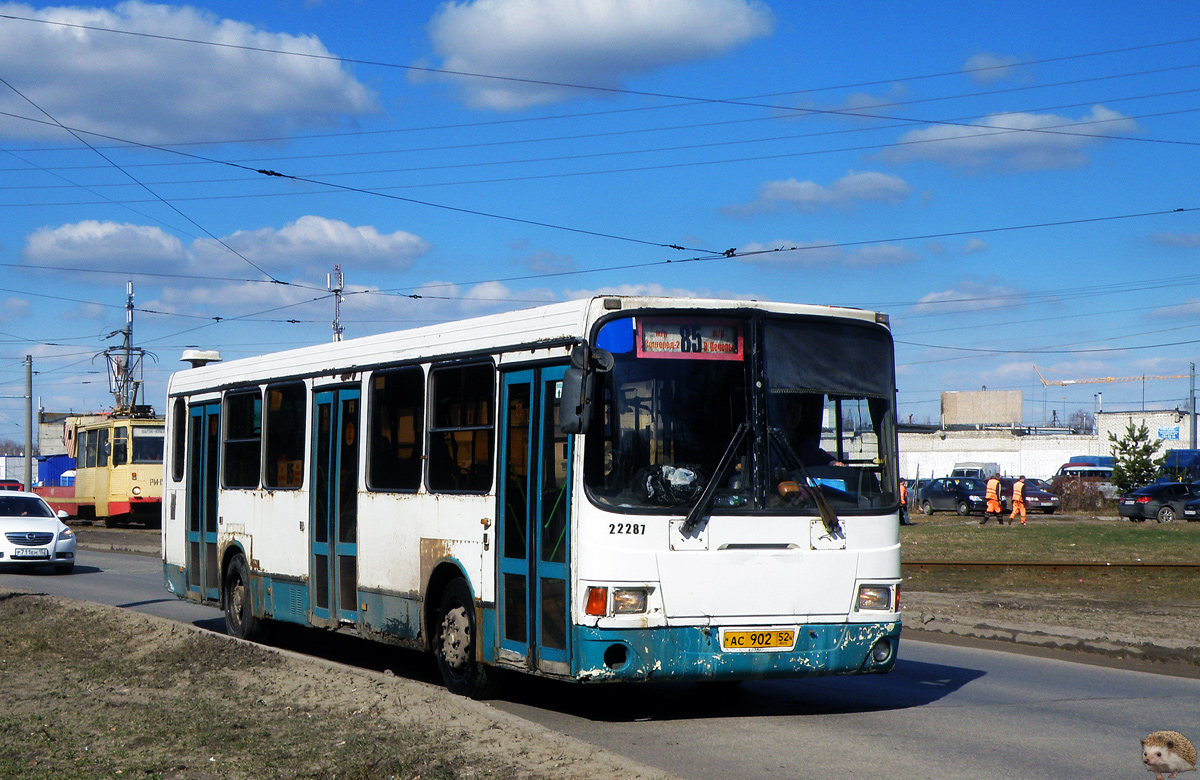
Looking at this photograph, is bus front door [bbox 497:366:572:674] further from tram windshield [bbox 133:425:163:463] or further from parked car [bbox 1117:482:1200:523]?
parked car [bbox 1117:482:1200:523]

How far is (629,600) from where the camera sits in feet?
27.9

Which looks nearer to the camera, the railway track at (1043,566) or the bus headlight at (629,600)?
the bus headlight at (629,600)

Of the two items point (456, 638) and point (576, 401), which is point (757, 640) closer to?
point (576, 401)

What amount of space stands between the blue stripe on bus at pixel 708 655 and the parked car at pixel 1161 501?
41.3m

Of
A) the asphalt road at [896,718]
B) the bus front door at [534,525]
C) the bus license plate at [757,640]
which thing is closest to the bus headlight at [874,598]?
the bus license plate at [757,640]

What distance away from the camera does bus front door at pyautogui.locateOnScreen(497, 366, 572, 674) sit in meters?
8.73

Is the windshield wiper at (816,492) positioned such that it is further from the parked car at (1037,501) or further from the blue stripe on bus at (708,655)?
the parked car at (1037,501)

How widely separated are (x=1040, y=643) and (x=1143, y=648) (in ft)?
3.76

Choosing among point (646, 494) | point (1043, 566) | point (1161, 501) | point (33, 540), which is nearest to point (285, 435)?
point (646, 494)

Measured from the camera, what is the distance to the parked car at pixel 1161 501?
46.5m

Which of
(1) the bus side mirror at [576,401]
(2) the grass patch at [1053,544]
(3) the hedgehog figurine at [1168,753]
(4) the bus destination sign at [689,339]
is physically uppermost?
(4) the bus destination sign at [689,339]

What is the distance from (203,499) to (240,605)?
1.49 m

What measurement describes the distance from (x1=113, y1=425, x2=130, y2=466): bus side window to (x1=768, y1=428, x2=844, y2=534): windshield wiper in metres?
35.7

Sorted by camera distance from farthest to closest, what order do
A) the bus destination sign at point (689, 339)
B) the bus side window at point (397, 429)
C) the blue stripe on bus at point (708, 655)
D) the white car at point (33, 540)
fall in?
the white car at point (33, 540) < the bus side window at point (397, 429) < the bus destination sign at point (689, 339) < the blue stripe on bus at point (708, 655)
